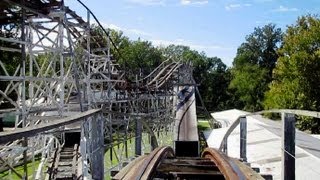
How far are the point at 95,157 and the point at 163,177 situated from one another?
1.06 metres

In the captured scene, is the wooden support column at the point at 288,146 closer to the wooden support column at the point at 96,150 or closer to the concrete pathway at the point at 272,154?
the wooden support column at the point at 96,150

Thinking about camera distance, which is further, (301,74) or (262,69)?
(262,69)

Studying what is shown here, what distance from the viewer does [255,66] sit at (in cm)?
5591

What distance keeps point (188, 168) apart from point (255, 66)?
5272 cm

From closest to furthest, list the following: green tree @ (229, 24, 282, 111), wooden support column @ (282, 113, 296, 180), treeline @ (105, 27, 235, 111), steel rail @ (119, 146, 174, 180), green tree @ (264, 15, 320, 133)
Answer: wooden support column @ (282, 113, 296, 180), steel rail @ (119, 146, 174, 180), green tree @ (264, 15, 320, 133), green tree @ (229, 24, 282, 111), treeline @ (105, 27, 235, 111)

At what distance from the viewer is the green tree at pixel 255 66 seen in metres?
52.7

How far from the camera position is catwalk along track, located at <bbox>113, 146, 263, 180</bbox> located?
3.71 m

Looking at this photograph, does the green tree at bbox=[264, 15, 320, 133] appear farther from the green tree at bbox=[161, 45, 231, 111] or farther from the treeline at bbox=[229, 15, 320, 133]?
the green tree at bbox=[161, 45, 231, 111]

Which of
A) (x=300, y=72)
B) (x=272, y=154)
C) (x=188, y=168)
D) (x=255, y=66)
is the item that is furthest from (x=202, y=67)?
(x=188, y=168)

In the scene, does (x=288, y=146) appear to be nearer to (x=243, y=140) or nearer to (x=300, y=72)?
(x=243, y=140)

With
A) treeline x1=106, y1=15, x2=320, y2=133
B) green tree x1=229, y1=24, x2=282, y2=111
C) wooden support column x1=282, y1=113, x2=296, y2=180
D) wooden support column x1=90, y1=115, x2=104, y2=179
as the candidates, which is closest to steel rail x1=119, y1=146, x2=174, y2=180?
wooden support column x1=90, y1=115, x2=104, y2=179

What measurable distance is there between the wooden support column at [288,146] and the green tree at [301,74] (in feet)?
86.5

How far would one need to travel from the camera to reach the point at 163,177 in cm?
455

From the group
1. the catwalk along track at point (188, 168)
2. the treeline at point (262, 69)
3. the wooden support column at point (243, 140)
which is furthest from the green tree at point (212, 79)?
the catwalk along track at point (188, 168)
